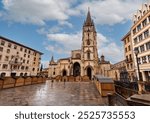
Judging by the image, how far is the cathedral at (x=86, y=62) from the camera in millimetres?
38656

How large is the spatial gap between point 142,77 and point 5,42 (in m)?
34.6

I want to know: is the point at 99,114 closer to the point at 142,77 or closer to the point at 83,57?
the point at 142,77

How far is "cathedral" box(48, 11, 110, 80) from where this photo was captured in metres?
38.7

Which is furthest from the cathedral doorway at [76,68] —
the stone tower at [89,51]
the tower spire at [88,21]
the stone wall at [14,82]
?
the stone wall at [14,82]

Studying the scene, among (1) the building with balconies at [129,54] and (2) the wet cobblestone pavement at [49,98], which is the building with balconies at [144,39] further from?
(2) the wet cobblestone pavement at [49,98]

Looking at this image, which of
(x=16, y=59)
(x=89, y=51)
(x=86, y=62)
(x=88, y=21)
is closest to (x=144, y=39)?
(x=89, y=51)

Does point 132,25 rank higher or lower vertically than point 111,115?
higher

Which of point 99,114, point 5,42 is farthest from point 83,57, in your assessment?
point 99,114

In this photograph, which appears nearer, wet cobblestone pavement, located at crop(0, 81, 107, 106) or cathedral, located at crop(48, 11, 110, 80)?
wet cobblestone pavement, located at crop(0, 81, 107, 106)

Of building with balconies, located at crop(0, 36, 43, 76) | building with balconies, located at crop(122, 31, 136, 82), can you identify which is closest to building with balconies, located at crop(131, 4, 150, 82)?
building with balconies, located at crop(122, 31, 136, 82)

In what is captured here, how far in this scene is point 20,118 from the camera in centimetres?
423

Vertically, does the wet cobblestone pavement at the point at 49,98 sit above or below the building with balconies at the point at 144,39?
below

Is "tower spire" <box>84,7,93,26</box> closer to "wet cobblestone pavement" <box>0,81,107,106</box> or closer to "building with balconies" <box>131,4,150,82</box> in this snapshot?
"building with balconies" <box>131,4,150,82</box>

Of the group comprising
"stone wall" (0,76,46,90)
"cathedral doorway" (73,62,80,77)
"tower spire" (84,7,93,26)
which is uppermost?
"tower spire" (84,7,93,26)
